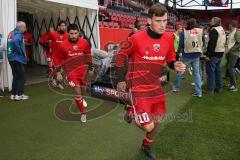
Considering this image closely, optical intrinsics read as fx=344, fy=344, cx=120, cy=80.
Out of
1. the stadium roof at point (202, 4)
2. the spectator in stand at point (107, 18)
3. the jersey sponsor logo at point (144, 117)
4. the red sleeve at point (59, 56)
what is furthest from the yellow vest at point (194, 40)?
the stadium roof at point (202, 4)

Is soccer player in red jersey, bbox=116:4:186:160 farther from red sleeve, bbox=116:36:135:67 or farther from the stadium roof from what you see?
the stadium roof

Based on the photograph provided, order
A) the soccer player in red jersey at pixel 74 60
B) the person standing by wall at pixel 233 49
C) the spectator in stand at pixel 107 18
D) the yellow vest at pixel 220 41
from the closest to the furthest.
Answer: the soccer player in red jersey at pixel 74 60, the yellow vest at pixel 220 41, the person standing by wall at pixel 233 49, the spectator in stand at pixel 107 18

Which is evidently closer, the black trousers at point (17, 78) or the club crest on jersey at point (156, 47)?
the club crest on jersey at point (156, 47)

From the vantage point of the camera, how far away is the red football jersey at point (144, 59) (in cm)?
400

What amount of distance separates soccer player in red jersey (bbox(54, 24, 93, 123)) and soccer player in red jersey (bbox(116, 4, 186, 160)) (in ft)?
5.95

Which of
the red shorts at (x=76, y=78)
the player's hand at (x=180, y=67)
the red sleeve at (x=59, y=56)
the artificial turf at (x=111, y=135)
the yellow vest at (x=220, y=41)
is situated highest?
the yellow vest at (x=220, y=41)

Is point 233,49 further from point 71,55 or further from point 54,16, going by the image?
point 54,16

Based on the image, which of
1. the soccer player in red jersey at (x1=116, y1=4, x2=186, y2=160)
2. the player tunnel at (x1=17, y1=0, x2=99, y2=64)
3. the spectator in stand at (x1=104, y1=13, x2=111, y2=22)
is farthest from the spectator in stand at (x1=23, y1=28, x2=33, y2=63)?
Answer: the soccer player in red jersey at (x1=116, y1=4, x2=186, y2=160)

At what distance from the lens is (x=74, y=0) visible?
10469mm

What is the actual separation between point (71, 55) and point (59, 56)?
0.72ft

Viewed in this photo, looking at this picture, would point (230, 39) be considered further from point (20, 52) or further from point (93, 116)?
point (20, 52)

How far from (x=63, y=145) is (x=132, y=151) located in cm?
101

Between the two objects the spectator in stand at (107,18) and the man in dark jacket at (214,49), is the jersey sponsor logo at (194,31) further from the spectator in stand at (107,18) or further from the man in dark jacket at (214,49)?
the spectator in stand at (107,18)

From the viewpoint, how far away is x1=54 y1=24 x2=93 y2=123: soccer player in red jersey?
5805 millimetres
